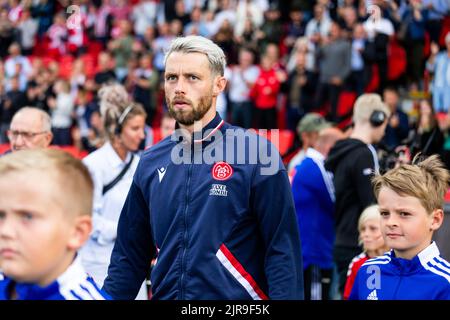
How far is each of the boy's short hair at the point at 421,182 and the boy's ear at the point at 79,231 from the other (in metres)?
2.07

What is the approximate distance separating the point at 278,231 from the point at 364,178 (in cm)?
335

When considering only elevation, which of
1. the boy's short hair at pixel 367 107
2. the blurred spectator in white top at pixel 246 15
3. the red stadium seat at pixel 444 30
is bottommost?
the boy's short hair at pixel 367 107

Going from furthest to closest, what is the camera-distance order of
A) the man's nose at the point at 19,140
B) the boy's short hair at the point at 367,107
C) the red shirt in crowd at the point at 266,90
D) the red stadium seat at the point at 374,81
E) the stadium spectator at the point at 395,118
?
1. the red shirt in crowd at the point at 266,90
2. the red stadium seat at the point at 374,81
3. the stadium spectator at the point at 395,118
4. the boy's short hair at the point at 367,107
5. the man's nose at the point at 19,140

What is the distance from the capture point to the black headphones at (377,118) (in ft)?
24.6

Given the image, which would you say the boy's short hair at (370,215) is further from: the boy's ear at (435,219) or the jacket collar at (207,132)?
the jacket collar at (207,132)

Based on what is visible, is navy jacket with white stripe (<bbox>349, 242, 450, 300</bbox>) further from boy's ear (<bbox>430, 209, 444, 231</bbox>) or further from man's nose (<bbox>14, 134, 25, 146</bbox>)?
man's nose (<bbox>14, 134, 25, 146</bbox>)

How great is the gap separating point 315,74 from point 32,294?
1473 centimetres

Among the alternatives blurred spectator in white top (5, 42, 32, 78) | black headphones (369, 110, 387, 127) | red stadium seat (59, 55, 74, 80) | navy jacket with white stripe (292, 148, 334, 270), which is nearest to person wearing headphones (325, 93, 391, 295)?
black headphones (369, 110, 387, 127)

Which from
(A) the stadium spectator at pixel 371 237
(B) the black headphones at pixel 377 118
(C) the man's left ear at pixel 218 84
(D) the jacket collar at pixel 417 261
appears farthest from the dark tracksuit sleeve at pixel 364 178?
(C) the man's left ear at pixel 218 84

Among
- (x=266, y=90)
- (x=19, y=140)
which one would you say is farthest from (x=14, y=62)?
(x=19, y=140)

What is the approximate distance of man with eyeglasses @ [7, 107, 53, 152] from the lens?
21.9ft
